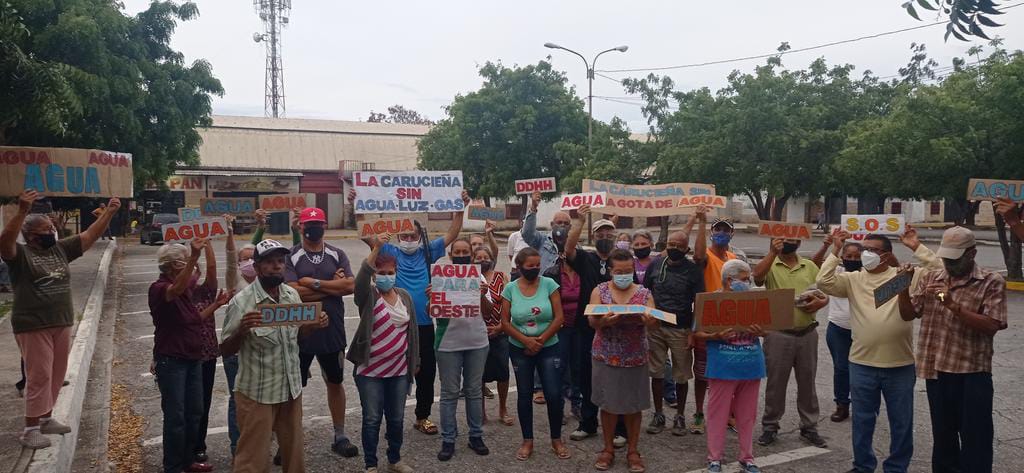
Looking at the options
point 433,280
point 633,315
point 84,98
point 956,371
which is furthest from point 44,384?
point 84,98

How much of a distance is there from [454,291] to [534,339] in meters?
0.77

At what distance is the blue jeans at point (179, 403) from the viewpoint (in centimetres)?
531

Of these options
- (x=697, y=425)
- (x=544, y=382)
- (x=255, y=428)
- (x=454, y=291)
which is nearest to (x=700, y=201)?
(x=697, y=425)

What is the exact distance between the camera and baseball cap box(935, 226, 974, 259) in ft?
16.2

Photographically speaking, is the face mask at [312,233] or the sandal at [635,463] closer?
the sandal at [635,463]

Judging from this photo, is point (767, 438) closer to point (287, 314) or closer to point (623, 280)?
point (623, 280)

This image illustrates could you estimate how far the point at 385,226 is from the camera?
6.19 metres

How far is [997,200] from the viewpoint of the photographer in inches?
214

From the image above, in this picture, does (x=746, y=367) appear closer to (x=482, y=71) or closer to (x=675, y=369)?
(x=675, y=369)

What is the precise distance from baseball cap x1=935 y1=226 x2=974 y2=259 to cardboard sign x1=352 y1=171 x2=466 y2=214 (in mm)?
4099

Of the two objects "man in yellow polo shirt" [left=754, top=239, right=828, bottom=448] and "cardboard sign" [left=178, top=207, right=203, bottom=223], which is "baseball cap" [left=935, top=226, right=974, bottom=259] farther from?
"cardboard sign" [left=178, top=207, right=203, bottom=223]

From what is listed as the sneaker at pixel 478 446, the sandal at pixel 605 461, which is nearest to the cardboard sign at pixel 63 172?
the sneaker at pixel 478 446

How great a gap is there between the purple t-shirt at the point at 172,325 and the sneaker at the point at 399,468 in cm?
167

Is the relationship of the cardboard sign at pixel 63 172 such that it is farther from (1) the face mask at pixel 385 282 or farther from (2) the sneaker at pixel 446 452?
(2) the sneaker at pixel 446 452
